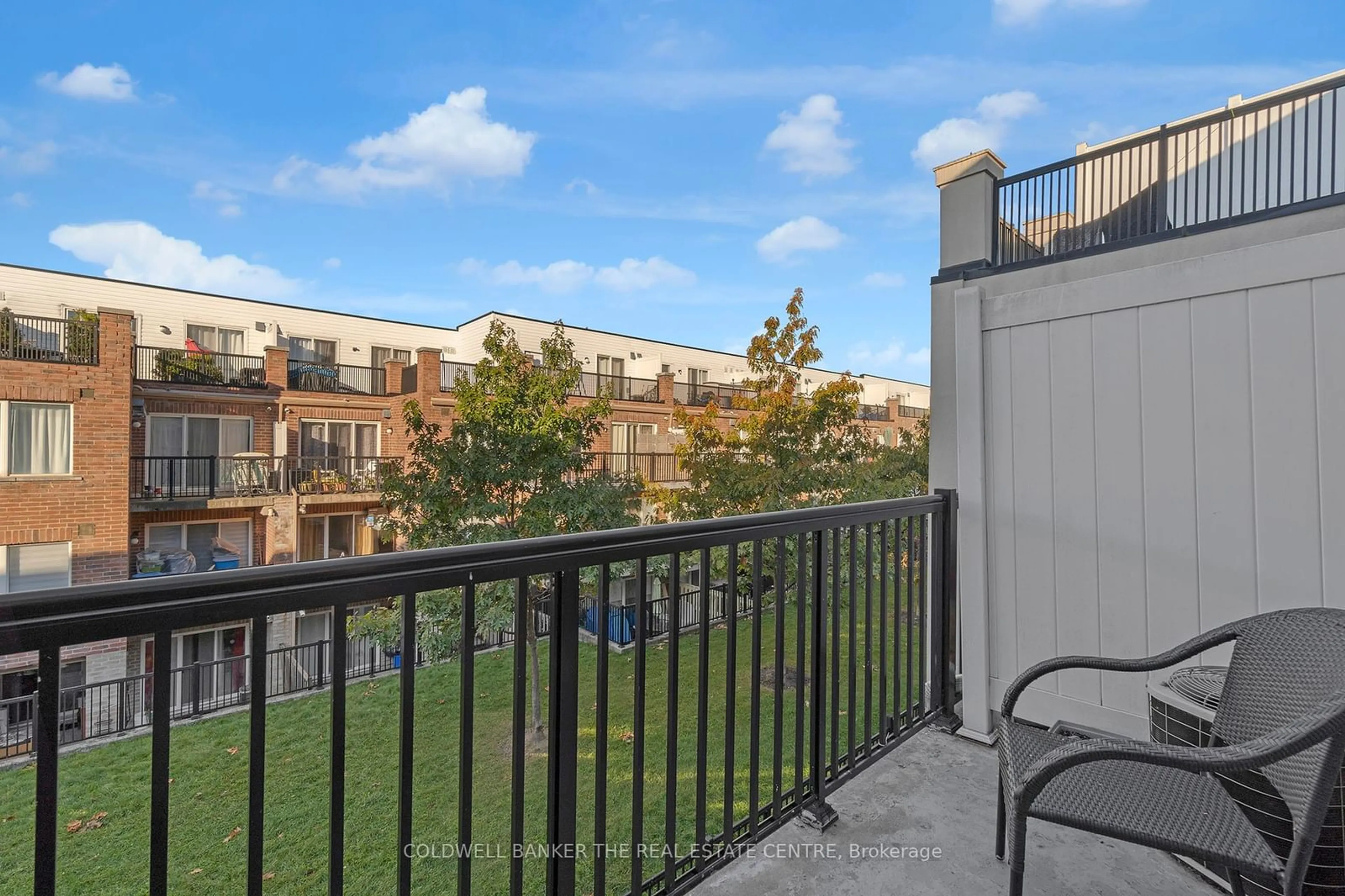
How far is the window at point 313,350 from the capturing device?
1553 centimetres

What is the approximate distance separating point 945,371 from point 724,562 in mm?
4576

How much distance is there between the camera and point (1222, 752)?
0.95m

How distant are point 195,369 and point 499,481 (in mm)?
10132

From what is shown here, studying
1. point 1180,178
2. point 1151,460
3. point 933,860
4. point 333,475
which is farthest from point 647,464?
point 933,860

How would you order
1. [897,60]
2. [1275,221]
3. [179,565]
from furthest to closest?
[179,565] < [897,60] < [1275,221]

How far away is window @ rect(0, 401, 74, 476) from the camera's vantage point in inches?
395

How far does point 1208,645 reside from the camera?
4.29 ft

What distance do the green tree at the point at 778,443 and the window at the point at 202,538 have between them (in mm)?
10129

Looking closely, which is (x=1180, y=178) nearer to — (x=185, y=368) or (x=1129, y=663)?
(x=1129, y=663)

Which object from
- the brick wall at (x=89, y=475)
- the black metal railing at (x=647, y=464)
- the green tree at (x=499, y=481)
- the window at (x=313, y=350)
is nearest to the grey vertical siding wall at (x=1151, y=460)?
the green tree at (x=499, y=481)

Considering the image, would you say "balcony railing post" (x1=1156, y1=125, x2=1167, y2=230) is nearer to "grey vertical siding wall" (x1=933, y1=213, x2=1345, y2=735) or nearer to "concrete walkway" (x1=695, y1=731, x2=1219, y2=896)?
"grey vertical siding wall" (x1=933, y1=213, x2=1345, y2=735)

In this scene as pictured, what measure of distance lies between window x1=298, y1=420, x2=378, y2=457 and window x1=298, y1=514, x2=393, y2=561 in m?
1.40

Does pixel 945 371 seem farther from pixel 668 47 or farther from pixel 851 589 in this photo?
pixel 668 47

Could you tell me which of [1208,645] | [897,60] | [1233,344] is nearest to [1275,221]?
[1233,344]
